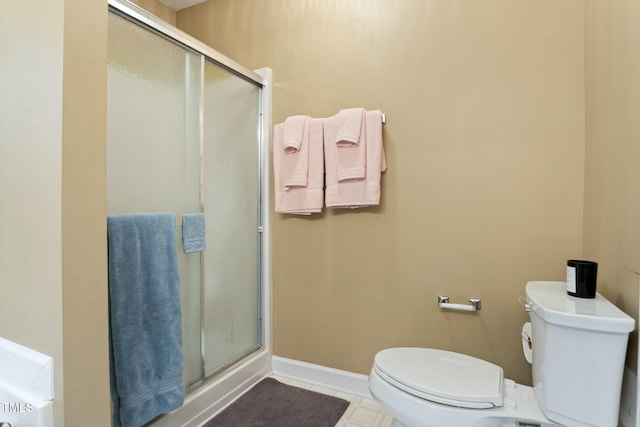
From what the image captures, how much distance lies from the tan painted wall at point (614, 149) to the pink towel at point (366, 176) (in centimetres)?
87

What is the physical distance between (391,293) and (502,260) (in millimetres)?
557

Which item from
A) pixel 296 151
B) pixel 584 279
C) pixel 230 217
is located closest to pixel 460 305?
pixel 584 279

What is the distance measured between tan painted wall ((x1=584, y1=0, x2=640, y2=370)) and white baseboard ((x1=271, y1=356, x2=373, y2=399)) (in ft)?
4.02

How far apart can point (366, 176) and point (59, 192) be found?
4.19 feet

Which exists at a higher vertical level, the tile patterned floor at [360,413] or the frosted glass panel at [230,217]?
the frosted glass panel at [230,217]

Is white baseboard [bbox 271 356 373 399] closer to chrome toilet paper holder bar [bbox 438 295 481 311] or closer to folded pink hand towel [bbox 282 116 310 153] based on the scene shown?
chrome toilet paper holder bar [bbox 438 295 481 311]

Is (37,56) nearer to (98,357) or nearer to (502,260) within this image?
(98,357)

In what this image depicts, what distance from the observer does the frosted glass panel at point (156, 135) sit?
4.28 ft

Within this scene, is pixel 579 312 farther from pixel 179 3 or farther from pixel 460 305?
pixel 179 3

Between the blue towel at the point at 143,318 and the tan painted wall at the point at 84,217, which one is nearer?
the tan painted wall at the point at 84,217

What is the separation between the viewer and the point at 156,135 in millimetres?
1461

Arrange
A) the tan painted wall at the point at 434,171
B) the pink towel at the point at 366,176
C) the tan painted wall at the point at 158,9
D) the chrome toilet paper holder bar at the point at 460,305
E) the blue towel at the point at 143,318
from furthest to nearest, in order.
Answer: the tan painted wall at the point at 158,9 < the pink towel at the point at 366,176 < the chrome toilet paper holder bar at the point at 460,305 < the tan painted wall at the point at 434,171 < the blue towel at the point at 143,318

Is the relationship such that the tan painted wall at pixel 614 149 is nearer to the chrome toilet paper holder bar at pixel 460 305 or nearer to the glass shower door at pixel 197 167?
the chrome toilet paper holder bar at pixel 460 305

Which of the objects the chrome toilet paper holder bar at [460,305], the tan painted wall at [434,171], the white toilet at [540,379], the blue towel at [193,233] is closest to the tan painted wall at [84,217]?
the blue towel at [193,233]
